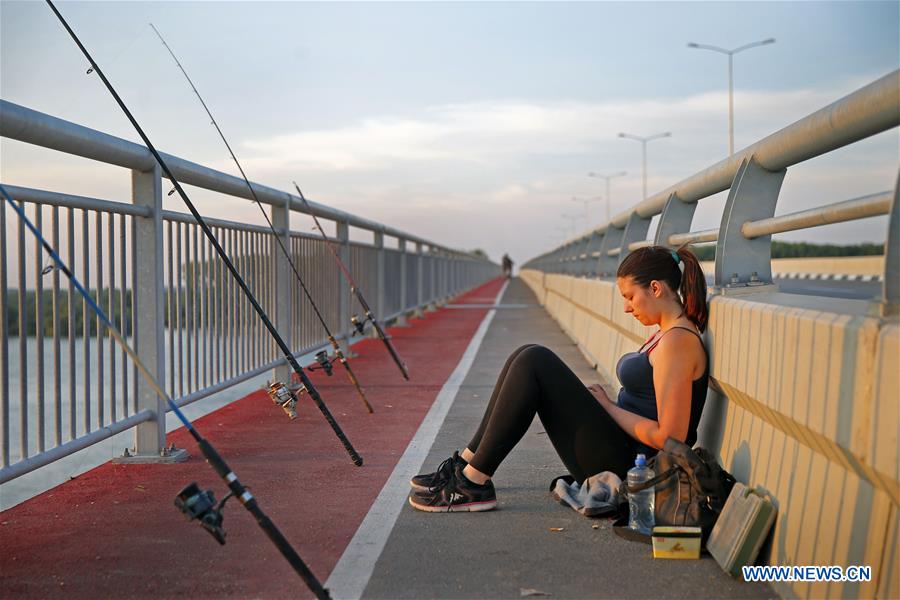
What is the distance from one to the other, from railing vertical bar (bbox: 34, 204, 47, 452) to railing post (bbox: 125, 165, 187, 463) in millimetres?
1064

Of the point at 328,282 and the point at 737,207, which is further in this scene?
the point at 328,282

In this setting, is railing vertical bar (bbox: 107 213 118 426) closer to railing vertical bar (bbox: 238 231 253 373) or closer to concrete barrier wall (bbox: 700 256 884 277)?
railing vertical bar (bbox: 238 231 253 373)

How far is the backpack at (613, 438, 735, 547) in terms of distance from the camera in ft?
12.6

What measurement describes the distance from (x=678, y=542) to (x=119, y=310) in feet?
11.0

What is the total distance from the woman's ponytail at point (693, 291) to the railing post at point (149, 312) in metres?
2.96

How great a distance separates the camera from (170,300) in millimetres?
6355

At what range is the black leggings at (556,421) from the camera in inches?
184

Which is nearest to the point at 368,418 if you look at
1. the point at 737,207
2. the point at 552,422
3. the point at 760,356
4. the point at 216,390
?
the point at 216,390

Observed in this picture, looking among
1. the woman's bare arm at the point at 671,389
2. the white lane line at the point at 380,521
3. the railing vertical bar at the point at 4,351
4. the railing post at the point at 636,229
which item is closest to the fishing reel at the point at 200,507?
the white lane line at the point at 380,521

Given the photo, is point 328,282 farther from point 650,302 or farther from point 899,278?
point 899,278

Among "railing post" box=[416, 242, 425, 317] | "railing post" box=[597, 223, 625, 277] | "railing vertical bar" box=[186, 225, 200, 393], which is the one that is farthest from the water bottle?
"railing post" box=[416, 242, 425, 317]

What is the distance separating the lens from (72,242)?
5.08 meters

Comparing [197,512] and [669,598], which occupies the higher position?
[197,512]

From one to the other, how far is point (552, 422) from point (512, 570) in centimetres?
112
